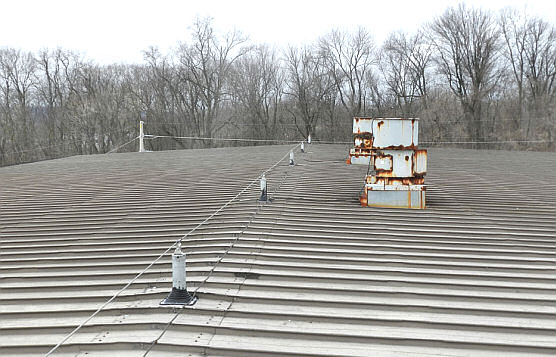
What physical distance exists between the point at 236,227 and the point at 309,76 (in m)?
40.9

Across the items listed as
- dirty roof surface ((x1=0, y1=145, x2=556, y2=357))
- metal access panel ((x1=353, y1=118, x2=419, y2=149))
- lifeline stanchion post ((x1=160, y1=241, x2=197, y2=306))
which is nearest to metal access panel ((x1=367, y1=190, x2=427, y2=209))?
dirty roof surface ((x1=0, y1=145, x2=556, y2=357))

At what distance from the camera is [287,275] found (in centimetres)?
445

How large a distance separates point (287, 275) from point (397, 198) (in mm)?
3249

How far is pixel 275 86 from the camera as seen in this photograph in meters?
46.3

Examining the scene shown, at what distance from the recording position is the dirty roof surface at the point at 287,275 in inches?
135

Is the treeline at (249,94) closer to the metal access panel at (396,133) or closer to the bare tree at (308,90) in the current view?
the bare tree at (308,90)

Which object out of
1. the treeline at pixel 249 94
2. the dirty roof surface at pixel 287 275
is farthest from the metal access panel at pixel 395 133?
the treeline at pixel 249 94

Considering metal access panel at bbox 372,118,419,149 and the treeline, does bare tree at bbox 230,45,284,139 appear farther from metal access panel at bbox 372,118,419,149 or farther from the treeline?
metal access panel at bbox 372,118,419,149

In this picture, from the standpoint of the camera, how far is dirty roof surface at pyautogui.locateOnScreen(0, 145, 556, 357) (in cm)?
342

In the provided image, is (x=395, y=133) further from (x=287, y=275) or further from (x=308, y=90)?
(x=308, y=90)

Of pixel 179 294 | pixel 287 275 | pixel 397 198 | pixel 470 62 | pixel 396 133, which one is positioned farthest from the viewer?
pixel 470 62

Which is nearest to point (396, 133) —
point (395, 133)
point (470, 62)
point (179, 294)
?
point (395, 133)

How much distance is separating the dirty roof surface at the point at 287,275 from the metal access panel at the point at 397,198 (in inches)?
7.6

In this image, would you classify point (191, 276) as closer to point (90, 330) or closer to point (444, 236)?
point (90, 330)
